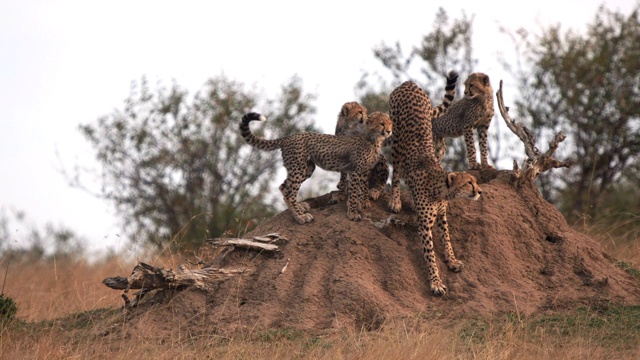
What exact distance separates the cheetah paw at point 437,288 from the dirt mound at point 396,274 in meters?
0.07

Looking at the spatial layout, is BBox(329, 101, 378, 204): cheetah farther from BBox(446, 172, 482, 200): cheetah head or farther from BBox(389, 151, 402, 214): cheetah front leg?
BBox(446, 172, 482, 200): cheetah head

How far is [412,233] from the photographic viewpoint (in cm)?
762

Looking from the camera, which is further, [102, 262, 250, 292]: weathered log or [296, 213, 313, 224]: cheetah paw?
[296, 213, 313, 224]: cheetah paw

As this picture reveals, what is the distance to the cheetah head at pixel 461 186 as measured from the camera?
7.10 metres

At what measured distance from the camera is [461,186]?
7102 mm

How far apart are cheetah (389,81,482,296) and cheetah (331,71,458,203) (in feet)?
0.41

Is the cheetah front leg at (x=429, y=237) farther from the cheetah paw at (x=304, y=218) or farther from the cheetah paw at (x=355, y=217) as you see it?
the cheetah paw at (x=304, y=218)

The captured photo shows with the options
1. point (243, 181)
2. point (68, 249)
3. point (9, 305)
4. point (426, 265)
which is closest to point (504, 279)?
point (426, 265)

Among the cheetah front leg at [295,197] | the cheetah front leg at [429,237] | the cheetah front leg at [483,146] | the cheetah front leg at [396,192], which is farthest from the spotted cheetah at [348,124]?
the cheetah front leg at [483,146]

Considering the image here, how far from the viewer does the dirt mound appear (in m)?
7.01

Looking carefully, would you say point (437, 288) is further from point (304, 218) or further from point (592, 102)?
point (592, 102)

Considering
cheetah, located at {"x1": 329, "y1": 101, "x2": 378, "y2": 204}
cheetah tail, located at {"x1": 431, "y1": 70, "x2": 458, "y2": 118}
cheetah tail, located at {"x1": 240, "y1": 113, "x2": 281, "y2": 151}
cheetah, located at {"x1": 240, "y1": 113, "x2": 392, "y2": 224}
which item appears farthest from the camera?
cheetah tail, located at {"x1": 431, "y1": 70, "x2": 458, "y2": 118}

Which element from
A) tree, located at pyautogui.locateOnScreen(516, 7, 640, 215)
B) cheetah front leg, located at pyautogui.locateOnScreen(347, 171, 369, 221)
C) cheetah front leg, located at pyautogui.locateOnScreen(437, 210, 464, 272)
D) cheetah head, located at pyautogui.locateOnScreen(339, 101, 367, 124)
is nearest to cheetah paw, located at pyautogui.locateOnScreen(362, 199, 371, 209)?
cheetah front leg, located at pyautogui.locateOnScreen(347, 171, 369, 221)

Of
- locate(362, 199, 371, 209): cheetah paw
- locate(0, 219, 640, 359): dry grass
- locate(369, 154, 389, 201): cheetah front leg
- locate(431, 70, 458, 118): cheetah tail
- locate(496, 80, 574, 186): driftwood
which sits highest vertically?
locate(431, 70, 458, 118): cheetah tail
